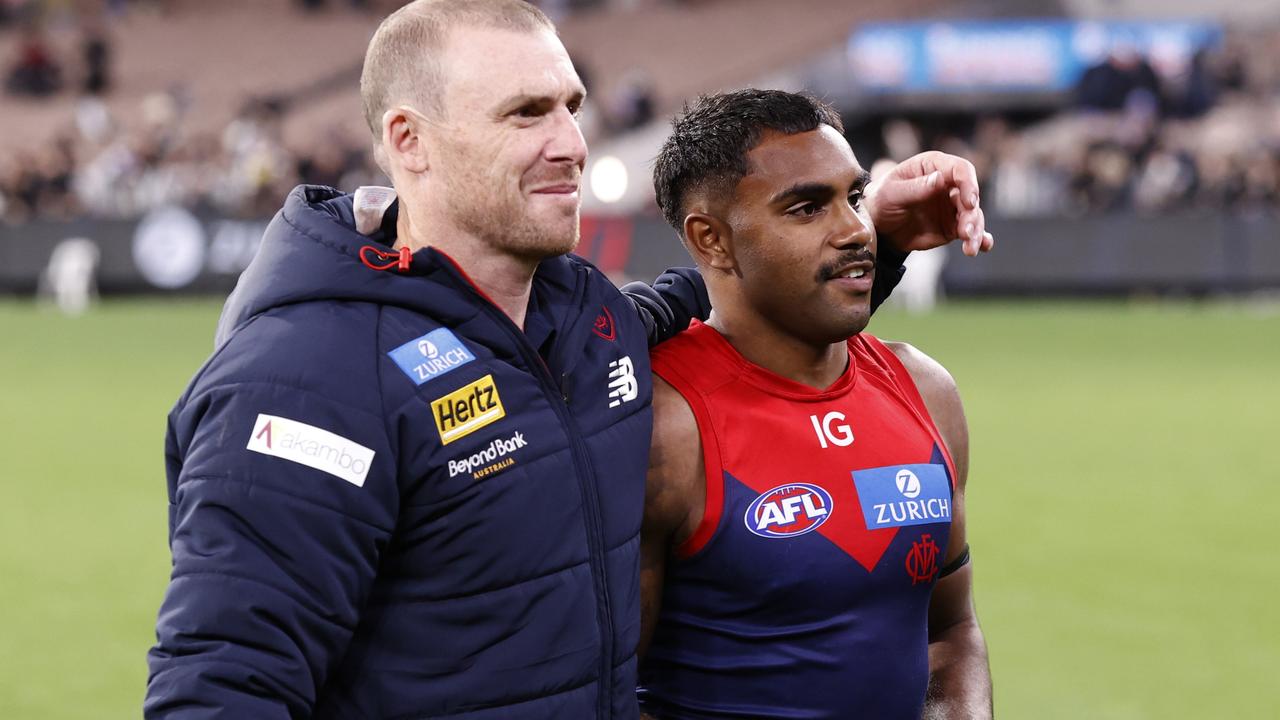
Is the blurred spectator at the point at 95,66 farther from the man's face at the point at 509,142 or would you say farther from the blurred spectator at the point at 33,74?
the man's face at the point at 509,142

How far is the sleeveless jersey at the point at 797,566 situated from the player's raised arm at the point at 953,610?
0.55ft

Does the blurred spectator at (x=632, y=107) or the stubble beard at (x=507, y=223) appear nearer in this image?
the stubble beard at (x=507, y=223)

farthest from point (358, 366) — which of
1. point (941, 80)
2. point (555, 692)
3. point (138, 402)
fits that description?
point (941, 80)

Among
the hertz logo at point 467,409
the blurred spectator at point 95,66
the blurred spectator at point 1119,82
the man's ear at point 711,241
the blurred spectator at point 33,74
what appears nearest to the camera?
the hertz logo at point 467,409

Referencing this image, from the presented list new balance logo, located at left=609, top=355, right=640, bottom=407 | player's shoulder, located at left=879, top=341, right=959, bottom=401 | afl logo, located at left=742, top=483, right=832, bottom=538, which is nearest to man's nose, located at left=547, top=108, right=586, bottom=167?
new balance logo, located at left=609, top=355, right=640, bottom=407

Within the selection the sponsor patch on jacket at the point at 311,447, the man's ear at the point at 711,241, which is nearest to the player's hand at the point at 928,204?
the man's ear at the point at 711,241

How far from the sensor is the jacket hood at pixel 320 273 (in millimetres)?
2668

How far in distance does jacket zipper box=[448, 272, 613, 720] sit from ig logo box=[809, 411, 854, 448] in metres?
0.69

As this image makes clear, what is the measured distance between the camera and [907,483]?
3.32 m

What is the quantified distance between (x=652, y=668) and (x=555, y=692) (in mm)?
630

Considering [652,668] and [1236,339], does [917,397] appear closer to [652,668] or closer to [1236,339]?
[652,668]

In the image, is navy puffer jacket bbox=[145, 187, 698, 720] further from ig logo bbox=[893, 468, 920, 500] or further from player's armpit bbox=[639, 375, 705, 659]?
ig logo bbox=[893, 468, 920, 500]

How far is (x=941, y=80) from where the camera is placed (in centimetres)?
2859

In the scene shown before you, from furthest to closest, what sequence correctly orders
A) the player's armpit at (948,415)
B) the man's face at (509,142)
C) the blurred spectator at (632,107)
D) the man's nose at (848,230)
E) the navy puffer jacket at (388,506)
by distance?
1. the blurred spectator at (632,107)
2. the player's armpit at (948,415)
3. the man's nose at (848,230)
4. the man's face at (509,142)
5. the navy puffer jacket at (388,506)
